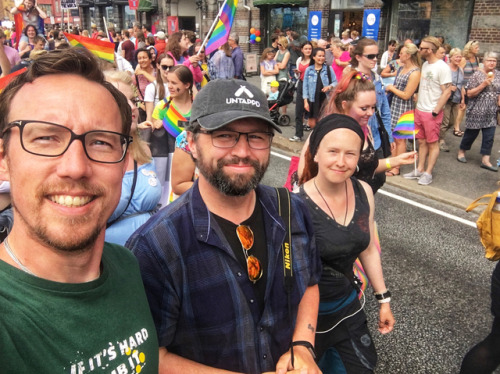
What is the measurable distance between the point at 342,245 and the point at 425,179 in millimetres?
5117

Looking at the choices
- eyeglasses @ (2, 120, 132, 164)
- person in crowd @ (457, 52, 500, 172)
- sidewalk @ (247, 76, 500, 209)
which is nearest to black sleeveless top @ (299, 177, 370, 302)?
eyeglasses @ (2, 120, 132, 164)

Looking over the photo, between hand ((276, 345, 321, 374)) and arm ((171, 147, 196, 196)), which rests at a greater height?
arm ((171, 147, 196, 196))

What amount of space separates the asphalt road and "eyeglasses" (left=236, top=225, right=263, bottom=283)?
190 centimetres

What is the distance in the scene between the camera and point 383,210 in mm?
6023

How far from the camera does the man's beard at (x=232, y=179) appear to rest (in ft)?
5.57

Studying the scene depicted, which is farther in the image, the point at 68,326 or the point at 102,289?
the point at 102,289

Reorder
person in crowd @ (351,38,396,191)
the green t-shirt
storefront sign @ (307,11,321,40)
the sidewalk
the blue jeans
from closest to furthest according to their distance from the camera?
1. the green t-shirt
2. person in crowd @ (351,38,396,191)
3. the sidewalk
4. the blue jeans
5. storefront sign @ (307,11,321,40)

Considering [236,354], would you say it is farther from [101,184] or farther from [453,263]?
[453,263]

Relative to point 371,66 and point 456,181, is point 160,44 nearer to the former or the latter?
point 371,66

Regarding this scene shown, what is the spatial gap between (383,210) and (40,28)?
8595 mm

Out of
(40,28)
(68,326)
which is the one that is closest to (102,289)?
(68,326)

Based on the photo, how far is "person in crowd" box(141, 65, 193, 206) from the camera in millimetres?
4336

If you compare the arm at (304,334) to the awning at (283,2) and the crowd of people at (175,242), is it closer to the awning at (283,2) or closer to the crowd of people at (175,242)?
the crowd of people at (175,242)

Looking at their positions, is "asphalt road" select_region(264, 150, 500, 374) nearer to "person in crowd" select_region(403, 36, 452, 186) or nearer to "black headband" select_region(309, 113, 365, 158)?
"person in crowd" select_region(403, 36, 452, 186)
